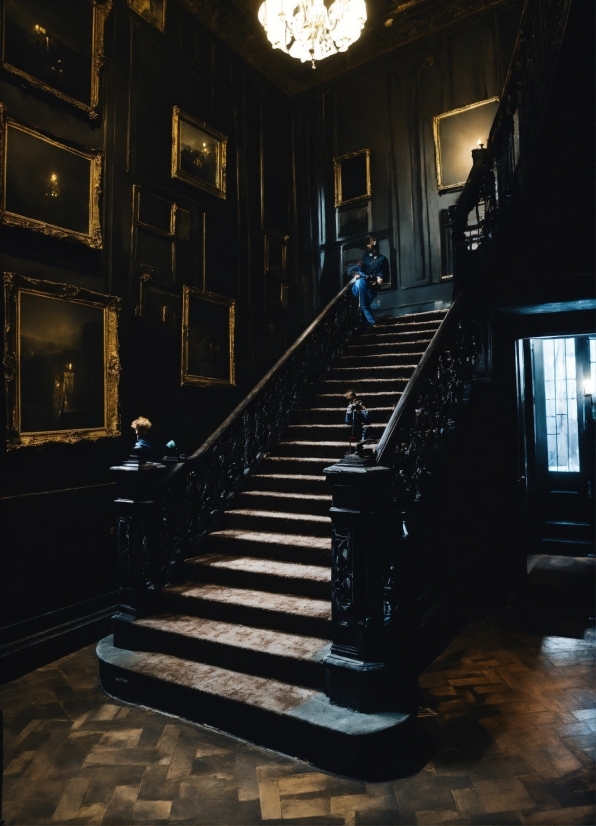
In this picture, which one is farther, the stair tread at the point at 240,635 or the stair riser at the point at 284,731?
the stair tread at the point at 240,635

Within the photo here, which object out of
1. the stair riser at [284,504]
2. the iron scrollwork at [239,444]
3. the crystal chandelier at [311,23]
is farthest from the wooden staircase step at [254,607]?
the crystal chandelier at [311,23]

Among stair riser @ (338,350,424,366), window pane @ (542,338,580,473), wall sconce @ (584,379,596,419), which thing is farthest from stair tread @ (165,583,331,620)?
wall sconce @ (584,379,596,419)

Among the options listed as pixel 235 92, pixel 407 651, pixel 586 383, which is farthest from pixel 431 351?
pixel 235 92

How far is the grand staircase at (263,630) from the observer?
10.4 ft

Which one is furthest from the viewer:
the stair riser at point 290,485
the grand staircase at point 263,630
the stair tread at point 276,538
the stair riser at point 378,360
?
the stair riser at point 378,360

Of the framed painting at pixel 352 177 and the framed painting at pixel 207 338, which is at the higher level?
the framed painting at pixel 352 177

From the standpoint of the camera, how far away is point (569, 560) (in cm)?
724

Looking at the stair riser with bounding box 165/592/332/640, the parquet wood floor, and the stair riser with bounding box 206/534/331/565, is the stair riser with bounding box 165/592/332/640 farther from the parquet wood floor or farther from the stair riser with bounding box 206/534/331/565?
the parquet wood floor

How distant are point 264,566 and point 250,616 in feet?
1.56

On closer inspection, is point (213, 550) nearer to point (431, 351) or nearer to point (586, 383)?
point (431, 351)

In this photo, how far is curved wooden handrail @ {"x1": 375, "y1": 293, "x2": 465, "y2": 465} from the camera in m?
3.80

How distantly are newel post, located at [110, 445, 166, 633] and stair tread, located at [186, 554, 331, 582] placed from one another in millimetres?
430

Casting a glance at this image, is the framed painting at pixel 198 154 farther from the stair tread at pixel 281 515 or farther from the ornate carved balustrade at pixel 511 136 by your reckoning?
the stair tread at pixel 281 515

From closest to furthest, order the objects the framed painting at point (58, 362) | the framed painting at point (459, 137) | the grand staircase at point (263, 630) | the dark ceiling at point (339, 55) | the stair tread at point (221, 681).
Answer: the grand staircase at point (263, 630) < the stair tread at point (221, 681) < the framed painting at point (58, 362) < the dark ceiling at point (339, 55) < the framed painting at point (459, 137)
